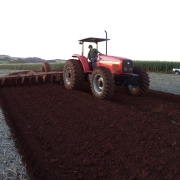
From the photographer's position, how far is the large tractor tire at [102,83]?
765 cm

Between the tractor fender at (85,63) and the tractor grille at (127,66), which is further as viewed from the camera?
the tractor fender at (85,63)

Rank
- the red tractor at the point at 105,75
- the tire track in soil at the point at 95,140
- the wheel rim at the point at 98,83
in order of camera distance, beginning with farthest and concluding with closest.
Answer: the wheel rim at the point at 98,83 → the red tractor at the point at 105,75 → the tire track in soil at the point at 95,140

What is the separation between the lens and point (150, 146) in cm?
443

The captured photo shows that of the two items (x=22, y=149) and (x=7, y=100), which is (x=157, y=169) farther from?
(x=7, y=100)

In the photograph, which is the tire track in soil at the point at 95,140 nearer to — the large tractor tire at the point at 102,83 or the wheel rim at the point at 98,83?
the large tractor tire at the point at 102,83

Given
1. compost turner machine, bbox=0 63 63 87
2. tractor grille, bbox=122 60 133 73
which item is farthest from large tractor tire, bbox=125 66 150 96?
compost turner machine, bbox=0 63 63 87

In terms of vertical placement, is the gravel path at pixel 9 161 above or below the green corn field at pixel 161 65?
A: below

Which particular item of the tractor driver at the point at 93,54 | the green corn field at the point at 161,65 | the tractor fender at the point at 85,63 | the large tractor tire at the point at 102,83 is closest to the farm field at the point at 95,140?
the large tractor tire at the point at 102,83

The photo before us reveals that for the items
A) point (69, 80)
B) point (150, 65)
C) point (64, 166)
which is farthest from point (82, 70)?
point (150, 65)

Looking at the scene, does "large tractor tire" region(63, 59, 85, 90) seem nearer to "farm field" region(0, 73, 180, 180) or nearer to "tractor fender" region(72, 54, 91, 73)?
"tractor fender" region(72, 54, 91, 73)

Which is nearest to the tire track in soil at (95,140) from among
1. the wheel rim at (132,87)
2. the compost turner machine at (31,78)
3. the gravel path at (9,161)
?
the gravel path at (9,161)

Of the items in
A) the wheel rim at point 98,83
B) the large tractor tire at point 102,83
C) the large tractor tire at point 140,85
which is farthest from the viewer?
Answer: the large tractor tire at point 140,85

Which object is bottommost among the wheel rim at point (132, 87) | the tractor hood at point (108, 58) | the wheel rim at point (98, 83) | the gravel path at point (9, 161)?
the gravel path at point (9, 161)

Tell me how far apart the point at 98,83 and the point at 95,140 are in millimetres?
3501
